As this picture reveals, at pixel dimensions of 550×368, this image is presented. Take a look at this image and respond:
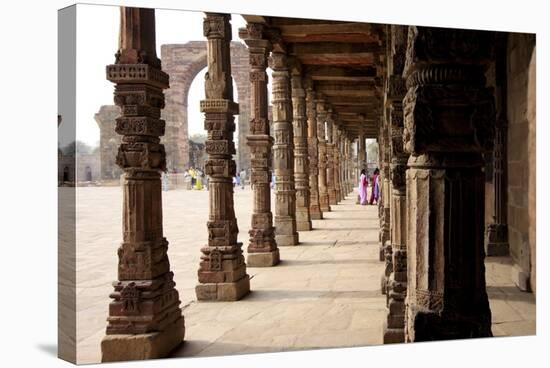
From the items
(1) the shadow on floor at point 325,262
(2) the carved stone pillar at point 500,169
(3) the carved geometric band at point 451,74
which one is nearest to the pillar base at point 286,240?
(1) the shadow on floor at point 325,262

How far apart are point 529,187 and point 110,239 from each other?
9.19 metres

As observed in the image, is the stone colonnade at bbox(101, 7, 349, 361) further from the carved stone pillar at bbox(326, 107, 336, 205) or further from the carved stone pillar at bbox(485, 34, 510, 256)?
the carved stone pillar at bbox(326, 107, 336, 205)

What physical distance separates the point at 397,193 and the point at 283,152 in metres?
7.13

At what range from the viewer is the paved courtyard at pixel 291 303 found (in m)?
5.42

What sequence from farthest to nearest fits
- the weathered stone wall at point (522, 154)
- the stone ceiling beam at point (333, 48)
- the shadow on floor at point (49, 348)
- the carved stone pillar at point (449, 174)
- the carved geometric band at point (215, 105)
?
the stone ceiling beam at point (333, 48)
the carved geometric band at point (215, 105)
the weathered stone wall at point (522, 154)
the shadow on floor at point (49, 348)
the carved stone pillar at point (449, 174)

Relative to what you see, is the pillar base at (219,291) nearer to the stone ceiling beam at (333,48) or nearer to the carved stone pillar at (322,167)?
the stone ceiling beam at (333,48)

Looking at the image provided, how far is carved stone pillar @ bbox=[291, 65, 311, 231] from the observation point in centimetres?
1456

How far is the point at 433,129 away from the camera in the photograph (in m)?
3.30

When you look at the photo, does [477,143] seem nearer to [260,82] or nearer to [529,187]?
[529,187]

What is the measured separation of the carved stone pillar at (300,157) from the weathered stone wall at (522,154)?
683 cm

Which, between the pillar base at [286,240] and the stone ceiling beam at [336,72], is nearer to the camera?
the pillar base at [286,240]

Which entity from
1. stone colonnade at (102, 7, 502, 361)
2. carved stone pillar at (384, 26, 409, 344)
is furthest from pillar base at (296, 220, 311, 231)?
carved stone pillar at (384, 26, 409, 344)

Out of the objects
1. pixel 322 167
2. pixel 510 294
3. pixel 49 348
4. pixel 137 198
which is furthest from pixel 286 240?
pixel 322 167

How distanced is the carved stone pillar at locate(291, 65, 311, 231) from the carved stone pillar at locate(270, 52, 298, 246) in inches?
77.6
